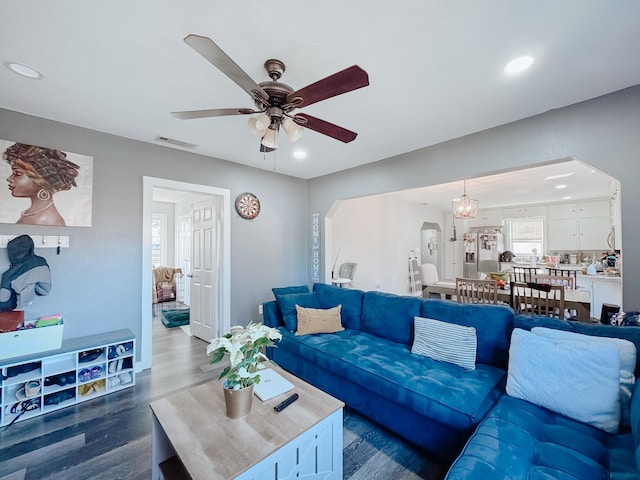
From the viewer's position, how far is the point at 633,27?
146cm

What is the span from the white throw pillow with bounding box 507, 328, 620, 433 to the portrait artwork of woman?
3.96 meters

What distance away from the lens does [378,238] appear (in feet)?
19.5

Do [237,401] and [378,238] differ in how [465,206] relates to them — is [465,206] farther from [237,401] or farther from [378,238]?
[237,401]

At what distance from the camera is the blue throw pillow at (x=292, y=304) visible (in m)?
2.99

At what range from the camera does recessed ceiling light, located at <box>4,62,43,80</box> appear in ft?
5.85

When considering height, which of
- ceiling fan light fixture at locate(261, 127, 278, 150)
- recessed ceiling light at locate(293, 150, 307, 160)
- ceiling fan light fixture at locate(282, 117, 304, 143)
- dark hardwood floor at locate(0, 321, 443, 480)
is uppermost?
recessed ceiling light at locate(293, 150, 307, 160)

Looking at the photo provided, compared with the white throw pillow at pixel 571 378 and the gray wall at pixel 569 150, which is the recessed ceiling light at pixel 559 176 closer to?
the gray wall at pixel 569 150

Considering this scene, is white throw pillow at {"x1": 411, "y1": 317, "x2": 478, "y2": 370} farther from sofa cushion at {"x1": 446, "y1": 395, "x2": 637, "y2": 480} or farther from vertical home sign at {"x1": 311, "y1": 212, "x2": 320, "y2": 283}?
vertical home sign at {"x1": 311, "y1": 212, "x2": 320, "y2": 283}

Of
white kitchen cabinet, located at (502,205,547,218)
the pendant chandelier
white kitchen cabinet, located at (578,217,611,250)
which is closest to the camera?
the pendant chandelier

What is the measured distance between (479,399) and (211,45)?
2314 mm

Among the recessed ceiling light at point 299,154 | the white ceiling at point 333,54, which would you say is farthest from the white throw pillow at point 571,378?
the recessed ceiling light at point 299,154

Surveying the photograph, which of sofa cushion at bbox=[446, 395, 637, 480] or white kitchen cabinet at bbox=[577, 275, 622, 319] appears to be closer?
sofa cushion at bbox=[446, 395, 637, 480]

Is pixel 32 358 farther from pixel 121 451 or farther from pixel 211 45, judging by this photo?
pixel 211 45

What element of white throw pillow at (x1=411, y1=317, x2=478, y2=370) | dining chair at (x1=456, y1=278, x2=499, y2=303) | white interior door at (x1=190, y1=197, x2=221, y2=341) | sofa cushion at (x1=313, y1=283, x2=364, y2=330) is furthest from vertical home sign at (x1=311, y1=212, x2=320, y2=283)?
white throw pillow at (x1=411, y1=317, x2=478, y2=370)
